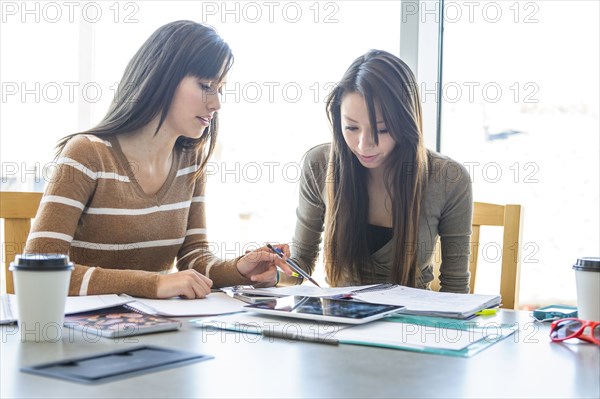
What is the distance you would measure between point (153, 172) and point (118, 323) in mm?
750

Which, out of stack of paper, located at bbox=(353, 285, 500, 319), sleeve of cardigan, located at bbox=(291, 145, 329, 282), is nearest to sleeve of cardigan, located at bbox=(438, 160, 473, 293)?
sleeve of cardigan, located at bbox=(291, 145, 329, 282)

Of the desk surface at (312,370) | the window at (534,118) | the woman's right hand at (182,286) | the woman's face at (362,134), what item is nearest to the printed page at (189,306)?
the woman's right hand at (182,286)

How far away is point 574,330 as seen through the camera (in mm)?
1146

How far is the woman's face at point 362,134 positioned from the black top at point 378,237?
0.54 feet

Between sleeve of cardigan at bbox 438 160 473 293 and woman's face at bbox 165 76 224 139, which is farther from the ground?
woman's face at bbox 165 76 224 139

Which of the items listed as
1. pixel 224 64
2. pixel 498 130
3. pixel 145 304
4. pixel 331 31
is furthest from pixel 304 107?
pixel 145 304

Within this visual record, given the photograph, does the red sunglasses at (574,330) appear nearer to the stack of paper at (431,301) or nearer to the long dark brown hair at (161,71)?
the stack of paper at (431,301)

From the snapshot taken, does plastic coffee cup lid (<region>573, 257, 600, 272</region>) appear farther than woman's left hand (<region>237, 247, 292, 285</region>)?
No

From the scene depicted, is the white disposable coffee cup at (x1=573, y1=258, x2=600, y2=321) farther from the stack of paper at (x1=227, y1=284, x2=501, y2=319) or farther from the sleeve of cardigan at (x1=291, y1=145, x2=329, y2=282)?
the sleeve of cardigan at (x1=291, y1=145, x2=329, y2=282)

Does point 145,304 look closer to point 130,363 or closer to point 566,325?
point 130,363

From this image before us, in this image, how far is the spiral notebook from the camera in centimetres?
105

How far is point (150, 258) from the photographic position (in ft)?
5.84

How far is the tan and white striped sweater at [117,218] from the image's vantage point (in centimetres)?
154

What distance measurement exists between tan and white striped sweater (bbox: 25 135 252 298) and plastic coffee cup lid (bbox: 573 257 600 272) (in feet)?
2.40
